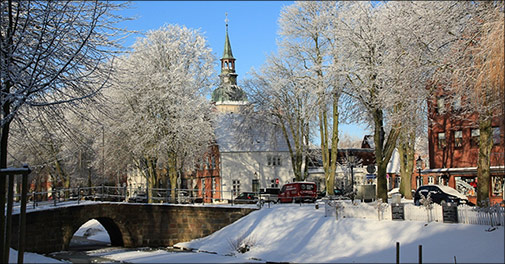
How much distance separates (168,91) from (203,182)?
94.7 feet

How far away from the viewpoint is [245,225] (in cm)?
3103

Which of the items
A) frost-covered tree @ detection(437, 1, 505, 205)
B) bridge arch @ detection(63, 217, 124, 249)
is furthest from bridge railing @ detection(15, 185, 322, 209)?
frost-covered tree @ detection(437, 1, 505, 205)

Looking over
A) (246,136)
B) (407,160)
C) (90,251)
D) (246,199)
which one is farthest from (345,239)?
(246,136)

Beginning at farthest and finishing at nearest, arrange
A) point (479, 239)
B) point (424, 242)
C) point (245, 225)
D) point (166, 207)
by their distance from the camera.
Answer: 1. point (166, 207)
2. point (245, 225)
3. point (424, 242)
4. point (479, 239)

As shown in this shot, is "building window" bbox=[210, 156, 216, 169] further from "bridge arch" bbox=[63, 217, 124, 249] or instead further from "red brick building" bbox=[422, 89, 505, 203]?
"red brick building" bbox=[422, 89, 505, 203]

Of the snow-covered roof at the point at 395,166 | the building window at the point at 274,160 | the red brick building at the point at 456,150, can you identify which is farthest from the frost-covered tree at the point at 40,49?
the snow-covered roof at the point at 395,166

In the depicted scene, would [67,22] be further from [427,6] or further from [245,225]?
[245,225]

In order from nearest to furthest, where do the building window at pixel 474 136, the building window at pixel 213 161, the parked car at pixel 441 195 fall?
1. the parked car at pixel 441 195
2. the building window at pixel 474 136
3. the building window at pixel 213 161

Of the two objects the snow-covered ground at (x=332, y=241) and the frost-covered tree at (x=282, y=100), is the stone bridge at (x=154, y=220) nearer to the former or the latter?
the snow-covered ground at (x=332, y=241)

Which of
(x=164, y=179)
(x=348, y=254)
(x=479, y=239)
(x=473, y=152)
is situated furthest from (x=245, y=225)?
(x=164, y=179)

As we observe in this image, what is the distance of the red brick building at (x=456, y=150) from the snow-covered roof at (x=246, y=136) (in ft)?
48.7

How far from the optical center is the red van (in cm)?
3738

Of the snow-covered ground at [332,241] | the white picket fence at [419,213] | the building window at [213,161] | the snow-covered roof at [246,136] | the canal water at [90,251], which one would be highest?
the snow-covered roof at [246,136]

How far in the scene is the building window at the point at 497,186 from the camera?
35.9 metres
